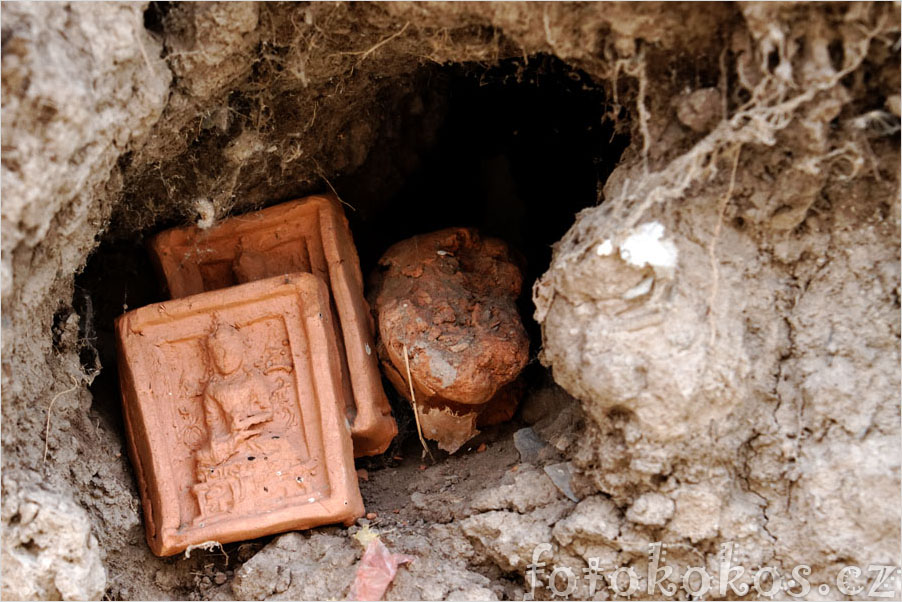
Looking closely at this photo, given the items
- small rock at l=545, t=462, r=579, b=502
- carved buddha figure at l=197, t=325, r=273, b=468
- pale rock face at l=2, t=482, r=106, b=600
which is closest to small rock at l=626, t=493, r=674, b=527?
small rock at l=545, t=462, r=579, b=502

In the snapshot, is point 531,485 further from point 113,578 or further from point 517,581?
point 113,578

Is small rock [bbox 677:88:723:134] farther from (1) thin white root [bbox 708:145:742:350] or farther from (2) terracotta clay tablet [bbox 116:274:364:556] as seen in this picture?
(2) terracotta clay tablet [bbox 116:274:364:556]

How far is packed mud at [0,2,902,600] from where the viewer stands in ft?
6.09

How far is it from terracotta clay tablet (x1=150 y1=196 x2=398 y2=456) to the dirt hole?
0.14 m

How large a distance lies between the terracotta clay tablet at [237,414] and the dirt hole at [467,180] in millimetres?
194

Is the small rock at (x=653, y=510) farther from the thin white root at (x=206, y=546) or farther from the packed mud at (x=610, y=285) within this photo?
the thin white root at (x=206, y=546)

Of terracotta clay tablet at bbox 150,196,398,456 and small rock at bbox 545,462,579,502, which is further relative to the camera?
terracotta clay tablet at bbox 150,196,398,456

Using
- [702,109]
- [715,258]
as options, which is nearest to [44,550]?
[715,258]

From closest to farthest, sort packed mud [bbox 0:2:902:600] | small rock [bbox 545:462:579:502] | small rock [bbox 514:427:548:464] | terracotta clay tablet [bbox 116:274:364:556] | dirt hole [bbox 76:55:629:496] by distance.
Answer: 1. packed mud [bbox 0:2:902:600]
2. small rock [bbox 545:462:579:502]
3. terracotta clay tablet [bbox 116:274:364:556]
4. small rock [bbox 514:427:548:464]
5. dirt hole [bbox 76:55:629:496]

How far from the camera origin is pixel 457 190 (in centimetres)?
376

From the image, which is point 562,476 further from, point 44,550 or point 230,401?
point 44,550

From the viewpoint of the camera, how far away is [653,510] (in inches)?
81.2

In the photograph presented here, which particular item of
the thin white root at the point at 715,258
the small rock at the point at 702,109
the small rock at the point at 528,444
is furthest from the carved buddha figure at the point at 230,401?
the small rock at the point at 702,109

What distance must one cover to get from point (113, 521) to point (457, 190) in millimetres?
2057
